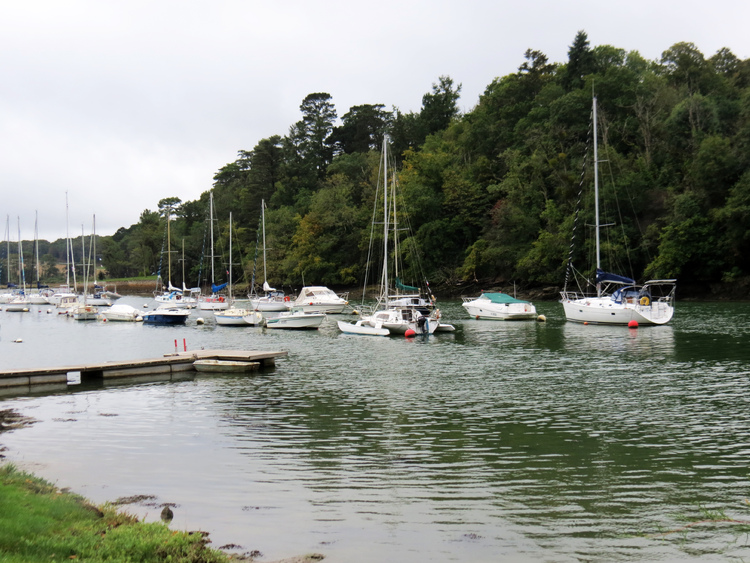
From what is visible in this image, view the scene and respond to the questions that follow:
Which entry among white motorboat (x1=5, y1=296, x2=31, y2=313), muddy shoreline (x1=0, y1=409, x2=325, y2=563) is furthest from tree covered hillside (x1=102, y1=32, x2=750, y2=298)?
muddy shoreline (x1=0, y1=409, x2=325, y2=563)

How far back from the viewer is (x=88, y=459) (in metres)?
13.9

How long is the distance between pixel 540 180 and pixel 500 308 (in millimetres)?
36218

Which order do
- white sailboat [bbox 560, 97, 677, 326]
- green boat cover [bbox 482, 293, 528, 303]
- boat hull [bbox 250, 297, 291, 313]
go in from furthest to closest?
boat hull [bbox 250, 297, 291, 313] < green boat cover [bbox 482, 293, 528, 303] < white sailboat [bbox 560, 97, 677, 326]

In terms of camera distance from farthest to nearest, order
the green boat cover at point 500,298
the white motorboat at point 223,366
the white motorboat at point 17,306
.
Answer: the white motorboat at point 17,306, the green boat cover at point 500,298, the white motorboat at point 223,366

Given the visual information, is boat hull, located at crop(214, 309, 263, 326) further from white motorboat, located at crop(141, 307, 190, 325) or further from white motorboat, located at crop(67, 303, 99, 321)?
white motorboat, located at crop(67, 303, 99, 321)

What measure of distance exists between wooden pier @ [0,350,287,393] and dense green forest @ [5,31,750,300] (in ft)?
133

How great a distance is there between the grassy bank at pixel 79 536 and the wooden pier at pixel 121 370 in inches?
632

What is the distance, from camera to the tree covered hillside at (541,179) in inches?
2746

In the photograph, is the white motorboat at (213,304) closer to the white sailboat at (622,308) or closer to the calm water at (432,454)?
the white sailboat at (622,308)

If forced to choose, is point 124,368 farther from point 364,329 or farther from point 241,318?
point 241,318

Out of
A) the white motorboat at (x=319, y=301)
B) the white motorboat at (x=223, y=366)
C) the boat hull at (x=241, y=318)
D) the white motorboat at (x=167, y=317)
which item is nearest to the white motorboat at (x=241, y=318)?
the boat hull at (x=241, y=318)

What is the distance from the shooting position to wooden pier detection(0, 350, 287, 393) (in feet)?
77.3

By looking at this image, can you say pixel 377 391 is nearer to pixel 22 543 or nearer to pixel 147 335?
pixel 22 543

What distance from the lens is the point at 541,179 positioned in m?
87.6
